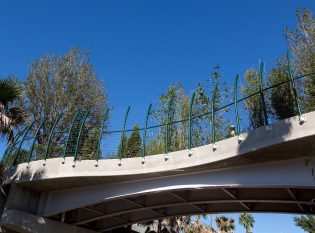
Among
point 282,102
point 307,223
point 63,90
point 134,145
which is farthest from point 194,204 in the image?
point 307,223

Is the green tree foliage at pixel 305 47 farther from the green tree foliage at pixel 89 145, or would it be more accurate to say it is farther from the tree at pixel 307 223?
the tree at pixel 307 223

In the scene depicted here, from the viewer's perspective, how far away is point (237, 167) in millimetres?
13492

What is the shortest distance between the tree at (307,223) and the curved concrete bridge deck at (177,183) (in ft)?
95.9

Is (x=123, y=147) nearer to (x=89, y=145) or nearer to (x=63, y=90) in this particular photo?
(x=89, y=145)

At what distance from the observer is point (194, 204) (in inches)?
747

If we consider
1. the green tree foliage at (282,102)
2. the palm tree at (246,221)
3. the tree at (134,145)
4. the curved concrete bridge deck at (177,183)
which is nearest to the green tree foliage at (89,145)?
the curved concrete bridge deck at (177,183)

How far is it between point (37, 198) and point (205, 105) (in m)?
11.6

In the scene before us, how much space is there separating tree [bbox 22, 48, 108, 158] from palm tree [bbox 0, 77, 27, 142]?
41.1 ft

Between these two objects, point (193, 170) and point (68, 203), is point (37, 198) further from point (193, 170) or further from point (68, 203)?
point (193, 170)

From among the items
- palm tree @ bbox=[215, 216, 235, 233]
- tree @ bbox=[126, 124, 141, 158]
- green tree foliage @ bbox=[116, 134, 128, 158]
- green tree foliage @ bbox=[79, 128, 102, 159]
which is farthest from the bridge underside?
palm tree @ bbox=[215, 216, 235, 233]

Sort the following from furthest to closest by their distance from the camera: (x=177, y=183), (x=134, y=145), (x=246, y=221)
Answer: (x=246, y=221) < (x=134, y=145) < (x=177, y=183)

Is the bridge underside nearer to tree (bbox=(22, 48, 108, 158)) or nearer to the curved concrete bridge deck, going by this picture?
the curved concrete bridge deck

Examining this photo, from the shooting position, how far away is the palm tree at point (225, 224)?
36531 millimetres

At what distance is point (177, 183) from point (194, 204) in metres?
4.46
